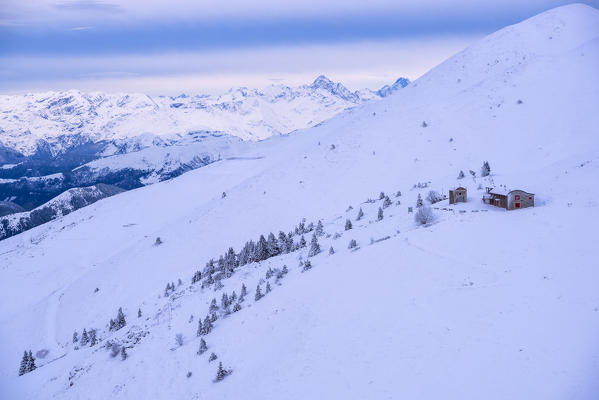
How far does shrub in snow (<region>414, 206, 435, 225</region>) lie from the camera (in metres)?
29.4

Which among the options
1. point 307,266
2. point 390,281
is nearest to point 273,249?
point 307,266

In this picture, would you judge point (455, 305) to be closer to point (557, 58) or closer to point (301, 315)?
point (301, 315)

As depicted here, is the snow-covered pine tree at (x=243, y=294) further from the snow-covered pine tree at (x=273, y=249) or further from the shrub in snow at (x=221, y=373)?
the snow-covered pine tree at (x=273, y=249)

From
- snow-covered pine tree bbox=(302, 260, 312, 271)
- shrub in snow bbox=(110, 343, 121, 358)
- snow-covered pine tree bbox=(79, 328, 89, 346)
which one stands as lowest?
snow-covered pine tree bbox=(79, 328, 89, 346)

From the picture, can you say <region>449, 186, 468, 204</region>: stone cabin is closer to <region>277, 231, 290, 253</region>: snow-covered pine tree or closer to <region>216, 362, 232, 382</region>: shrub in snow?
<region>277, 231, 290, 253</region>: snow-covered pine tree

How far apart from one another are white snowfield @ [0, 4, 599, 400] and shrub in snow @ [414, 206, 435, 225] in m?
0.68

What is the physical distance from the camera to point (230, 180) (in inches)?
4077

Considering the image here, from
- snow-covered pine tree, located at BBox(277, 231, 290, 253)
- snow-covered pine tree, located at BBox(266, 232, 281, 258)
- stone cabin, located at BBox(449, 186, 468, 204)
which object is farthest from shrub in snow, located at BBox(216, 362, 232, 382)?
stone cabin, located at BBox(449, 186, 468, 204)

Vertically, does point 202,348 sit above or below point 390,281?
below

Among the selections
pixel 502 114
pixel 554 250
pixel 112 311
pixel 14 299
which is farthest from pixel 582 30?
pixel 14 299

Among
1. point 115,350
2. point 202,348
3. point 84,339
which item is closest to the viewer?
point 202,348

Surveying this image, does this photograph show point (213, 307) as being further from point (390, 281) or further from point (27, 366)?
point (27, 366)

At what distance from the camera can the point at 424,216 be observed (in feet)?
96.8

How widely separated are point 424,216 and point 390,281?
922 cm
